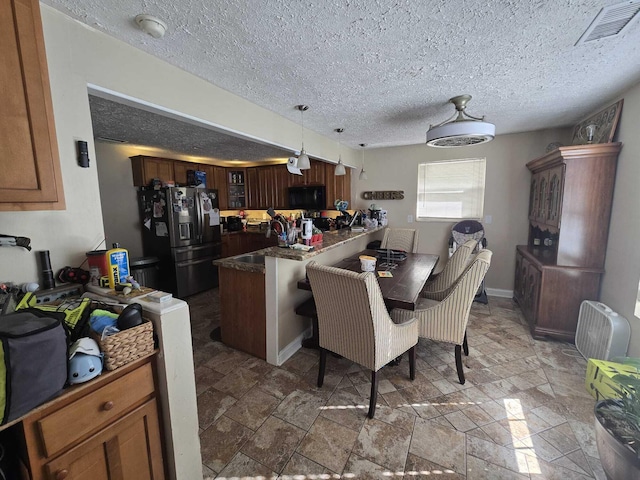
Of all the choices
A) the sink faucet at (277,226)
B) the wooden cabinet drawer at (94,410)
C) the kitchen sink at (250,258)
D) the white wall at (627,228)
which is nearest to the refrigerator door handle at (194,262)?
the kitchen sink at (250,258)

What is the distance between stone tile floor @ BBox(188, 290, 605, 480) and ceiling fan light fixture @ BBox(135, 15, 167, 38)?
230 centimetres

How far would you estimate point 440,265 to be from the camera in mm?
4523

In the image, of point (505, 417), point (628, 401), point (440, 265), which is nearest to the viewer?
point (628, 401)

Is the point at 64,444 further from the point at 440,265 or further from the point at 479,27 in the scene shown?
the point at 440,265

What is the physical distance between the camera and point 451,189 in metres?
4.27

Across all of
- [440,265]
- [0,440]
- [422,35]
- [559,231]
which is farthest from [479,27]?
[440,265]

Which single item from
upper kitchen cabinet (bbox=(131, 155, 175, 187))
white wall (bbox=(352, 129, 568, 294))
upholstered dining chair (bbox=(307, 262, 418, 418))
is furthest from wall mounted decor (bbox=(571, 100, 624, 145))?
upper kitchen cabinet (bbox=(131, 155, 175, 187))

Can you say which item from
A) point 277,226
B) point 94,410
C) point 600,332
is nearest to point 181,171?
point 277,226

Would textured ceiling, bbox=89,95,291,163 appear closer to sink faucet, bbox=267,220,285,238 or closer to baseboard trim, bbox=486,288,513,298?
sink faucet, bbox=267,220,285,238

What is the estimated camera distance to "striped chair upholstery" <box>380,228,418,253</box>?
3.79 metres

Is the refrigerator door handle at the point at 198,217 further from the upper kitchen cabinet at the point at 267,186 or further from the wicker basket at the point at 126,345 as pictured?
the wicker basket at the point at 126,345

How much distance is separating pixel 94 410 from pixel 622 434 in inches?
87.8

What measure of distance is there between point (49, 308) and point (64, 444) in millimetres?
483

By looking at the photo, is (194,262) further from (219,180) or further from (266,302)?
(266,302)
